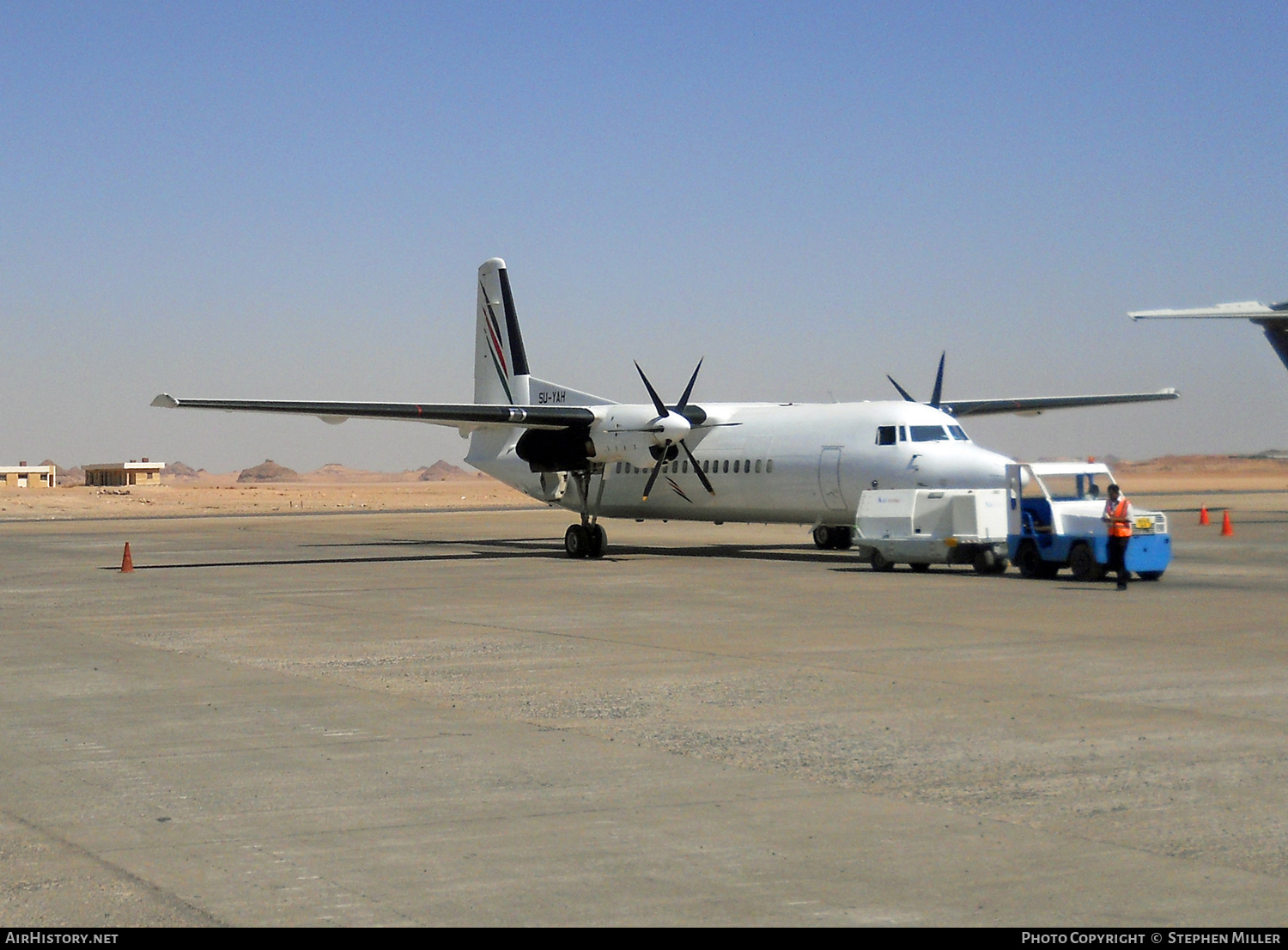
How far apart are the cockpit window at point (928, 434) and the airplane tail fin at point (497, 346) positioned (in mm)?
11802

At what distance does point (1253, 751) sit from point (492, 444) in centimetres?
2680

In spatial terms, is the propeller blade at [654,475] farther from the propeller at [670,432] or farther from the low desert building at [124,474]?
the low desert building at [124,474]

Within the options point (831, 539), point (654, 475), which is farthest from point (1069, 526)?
point (654, 475)

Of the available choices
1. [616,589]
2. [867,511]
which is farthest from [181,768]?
[867,511]

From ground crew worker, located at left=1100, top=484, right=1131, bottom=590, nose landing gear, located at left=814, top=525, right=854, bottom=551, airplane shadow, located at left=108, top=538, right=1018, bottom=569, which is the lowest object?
airplane shadow, located at left=108, top=538, right=1018, bottom=569

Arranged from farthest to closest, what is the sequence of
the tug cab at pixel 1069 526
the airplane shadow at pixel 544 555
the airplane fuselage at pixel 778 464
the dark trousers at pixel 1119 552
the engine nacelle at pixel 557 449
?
the engine nacelle at pixel 557 449, the airplane shadow at pixel 544 555, the airplane fuselage at pixel 778 464, the tug cab at pixel 1069 526, the dark trousers at pixel 1119 552

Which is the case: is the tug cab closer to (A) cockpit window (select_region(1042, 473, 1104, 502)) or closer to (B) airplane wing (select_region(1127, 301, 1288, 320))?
(A) cockpit window (select_region(1042, 473, 1104, 502))

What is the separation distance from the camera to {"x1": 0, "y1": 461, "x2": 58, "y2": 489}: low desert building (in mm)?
110000

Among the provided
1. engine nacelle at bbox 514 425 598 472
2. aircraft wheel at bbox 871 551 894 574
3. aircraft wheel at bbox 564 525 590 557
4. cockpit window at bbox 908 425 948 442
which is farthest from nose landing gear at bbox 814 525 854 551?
aircraft wheel at bbox 871 551 894 574

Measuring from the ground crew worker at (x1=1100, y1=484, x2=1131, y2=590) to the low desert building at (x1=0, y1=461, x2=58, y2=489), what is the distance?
336ft

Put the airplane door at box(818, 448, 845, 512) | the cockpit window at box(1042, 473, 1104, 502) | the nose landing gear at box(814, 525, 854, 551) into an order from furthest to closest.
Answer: the nose landing gear at box(814, 525, 854, 551) → the airplane door at box(818, 448, 845, 512) → the cockpit window at box(1042, 473, 1104, 502)

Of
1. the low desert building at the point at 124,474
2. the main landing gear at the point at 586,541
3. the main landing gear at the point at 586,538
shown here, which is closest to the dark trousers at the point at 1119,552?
the main landing gear at the point at 586,538

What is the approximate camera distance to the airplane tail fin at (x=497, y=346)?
3531 centimetres

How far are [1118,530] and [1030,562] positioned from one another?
2.27m
